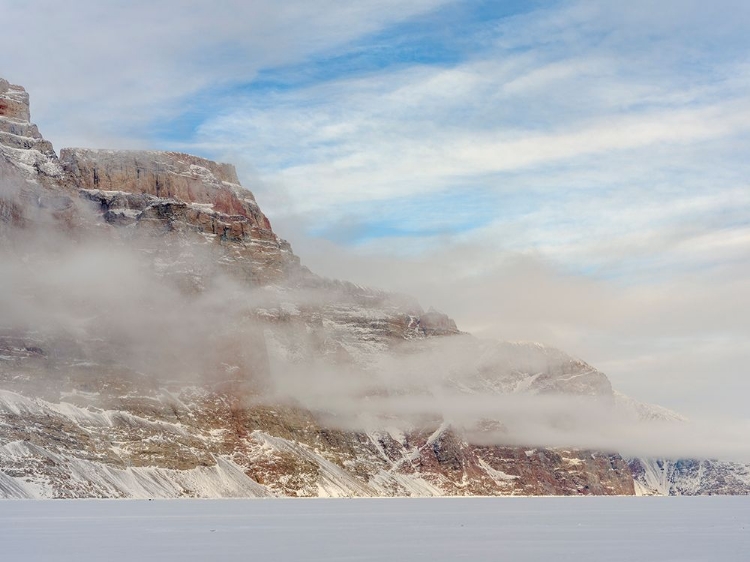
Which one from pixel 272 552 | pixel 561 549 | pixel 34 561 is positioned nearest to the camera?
pixel 34 561

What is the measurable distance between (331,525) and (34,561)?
79.1 meters

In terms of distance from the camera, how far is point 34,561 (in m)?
96.0

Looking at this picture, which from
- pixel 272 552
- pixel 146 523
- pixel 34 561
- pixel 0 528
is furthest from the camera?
pixel 146 523

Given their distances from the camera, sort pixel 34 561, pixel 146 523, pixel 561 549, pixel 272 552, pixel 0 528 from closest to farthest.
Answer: pixel 34 561, pixel 272 552, pixel 561 549, pixel 0 528, pixel 146 523

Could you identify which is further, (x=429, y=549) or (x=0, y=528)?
(x=0, y=528)

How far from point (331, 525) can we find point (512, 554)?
65460 mm

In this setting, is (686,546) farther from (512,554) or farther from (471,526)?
(471,526)

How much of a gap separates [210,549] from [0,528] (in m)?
49.1

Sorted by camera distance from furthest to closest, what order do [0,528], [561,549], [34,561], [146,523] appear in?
[146,523] < [0,528] < [561,549] < [34,561]

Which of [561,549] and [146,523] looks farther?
[146,523]

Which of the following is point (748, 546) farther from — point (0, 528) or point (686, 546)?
point (0, 528)

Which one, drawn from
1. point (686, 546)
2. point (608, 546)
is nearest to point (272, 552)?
point (608, 546)

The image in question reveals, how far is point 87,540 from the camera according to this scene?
12306 centimetres

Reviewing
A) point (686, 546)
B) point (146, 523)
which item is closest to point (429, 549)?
point (686, 546)
